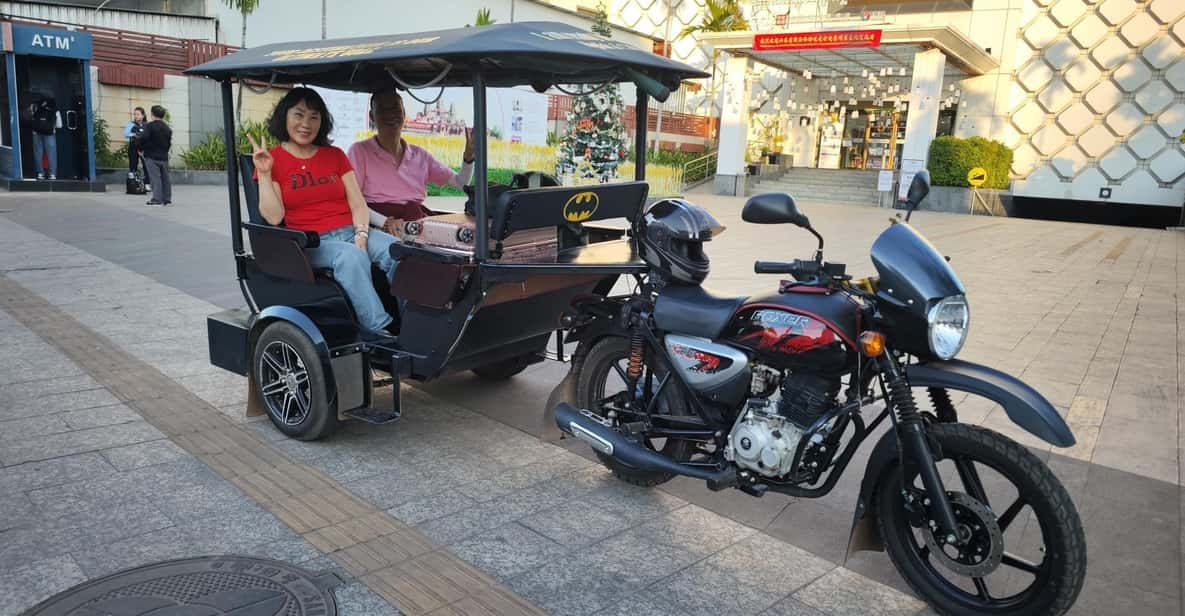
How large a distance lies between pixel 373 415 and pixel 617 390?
49.0 inches

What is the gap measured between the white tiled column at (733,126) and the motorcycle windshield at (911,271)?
24053 mm

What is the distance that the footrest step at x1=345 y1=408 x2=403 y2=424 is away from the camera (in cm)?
413

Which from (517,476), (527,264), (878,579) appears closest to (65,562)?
(517,476)

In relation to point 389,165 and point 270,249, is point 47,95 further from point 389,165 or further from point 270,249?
point 270,249

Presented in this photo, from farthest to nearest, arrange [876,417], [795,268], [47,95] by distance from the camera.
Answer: [47,95]
[876,417]
[795,268]

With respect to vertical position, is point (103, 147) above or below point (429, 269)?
above

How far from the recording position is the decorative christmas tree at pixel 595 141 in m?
15.5

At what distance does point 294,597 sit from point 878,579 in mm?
2126

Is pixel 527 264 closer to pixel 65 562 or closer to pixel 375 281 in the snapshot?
pixel 375 281

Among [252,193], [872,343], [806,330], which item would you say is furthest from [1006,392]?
[252,193]

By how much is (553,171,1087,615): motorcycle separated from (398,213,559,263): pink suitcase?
783 millimetres

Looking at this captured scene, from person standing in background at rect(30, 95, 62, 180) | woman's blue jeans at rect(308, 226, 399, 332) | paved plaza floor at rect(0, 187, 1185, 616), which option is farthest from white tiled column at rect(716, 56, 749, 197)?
woman's blue jeans at rect(308, 226, 399, 332)

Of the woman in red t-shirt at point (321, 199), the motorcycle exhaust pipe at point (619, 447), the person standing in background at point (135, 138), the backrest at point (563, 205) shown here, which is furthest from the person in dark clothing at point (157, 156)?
the motorcycle exhaust pipe at point (619, 447)

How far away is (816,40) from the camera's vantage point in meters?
A: 22.7
